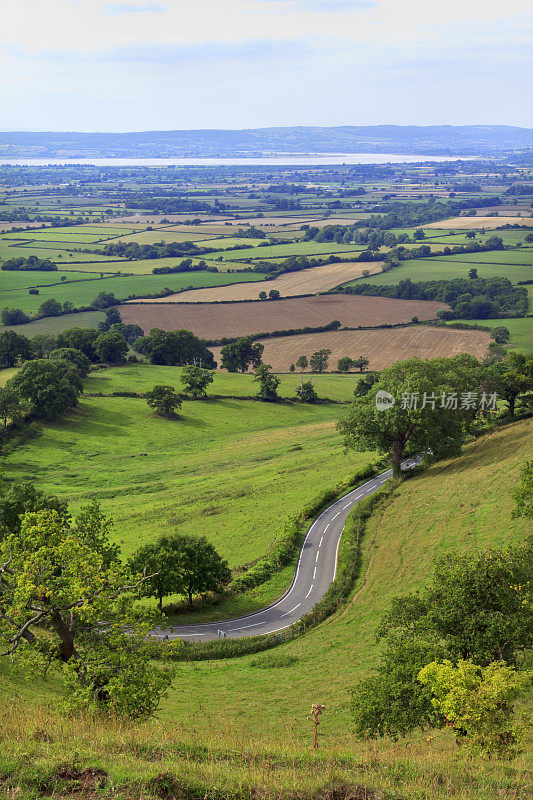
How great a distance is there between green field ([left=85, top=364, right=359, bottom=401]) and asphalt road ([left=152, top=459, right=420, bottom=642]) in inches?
2363

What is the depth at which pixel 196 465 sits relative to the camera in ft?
291

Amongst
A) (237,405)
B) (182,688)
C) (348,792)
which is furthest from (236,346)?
(348,792)

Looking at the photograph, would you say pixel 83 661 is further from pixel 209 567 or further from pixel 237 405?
pixel 237 405

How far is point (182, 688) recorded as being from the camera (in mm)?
35125

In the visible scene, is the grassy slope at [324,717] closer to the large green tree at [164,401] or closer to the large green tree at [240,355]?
the large green tree at [164,401]

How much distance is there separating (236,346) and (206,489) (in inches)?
2861

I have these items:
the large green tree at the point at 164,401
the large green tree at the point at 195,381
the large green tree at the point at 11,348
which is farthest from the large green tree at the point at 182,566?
the large green tree at the point at 11,348

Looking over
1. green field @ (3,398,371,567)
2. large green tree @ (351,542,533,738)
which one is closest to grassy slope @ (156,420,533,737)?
large green tree @ (351,542,533,738)

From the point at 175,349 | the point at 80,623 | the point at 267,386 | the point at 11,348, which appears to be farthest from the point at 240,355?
the point at 80,623

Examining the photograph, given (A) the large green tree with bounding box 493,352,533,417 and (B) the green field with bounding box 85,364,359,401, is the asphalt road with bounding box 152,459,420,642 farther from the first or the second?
(B) the green field with bounding box 85,364,359,401

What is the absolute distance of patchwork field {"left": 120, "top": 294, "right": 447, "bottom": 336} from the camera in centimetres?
17138

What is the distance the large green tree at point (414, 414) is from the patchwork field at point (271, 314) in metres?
98.0

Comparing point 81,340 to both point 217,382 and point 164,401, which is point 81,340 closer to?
point 217,382

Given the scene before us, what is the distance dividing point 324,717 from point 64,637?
13.0m
